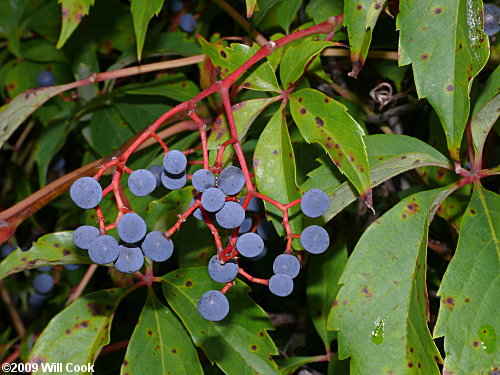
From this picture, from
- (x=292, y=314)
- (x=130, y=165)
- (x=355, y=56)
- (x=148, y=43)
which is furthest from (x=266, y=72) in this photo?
(x=292, y=314)

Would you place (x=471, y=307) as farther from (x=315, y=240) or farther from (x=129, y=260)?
(x=129, y=260)

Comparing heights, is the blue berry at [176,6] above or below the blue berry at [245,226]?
above

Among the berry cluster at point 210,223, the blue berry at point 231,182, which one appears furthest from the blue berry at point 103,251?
the blue berry at point 231,182

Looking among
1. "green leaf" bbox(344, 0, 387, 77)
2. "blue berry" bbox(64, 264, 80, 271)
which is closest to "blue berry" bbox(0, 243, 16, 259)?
"blue berry" bbox(64, 264, 80, 271)

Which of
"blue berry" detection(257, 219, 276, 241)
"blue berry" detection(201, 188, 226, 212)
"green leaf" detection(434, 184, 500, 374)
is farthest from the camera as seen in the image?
"blue berry" detection(257, 219, 276, 241)

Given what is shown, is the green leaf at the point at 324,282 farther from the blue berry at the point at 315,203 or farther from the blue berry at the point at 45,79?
the blue berry at the point at 45,79

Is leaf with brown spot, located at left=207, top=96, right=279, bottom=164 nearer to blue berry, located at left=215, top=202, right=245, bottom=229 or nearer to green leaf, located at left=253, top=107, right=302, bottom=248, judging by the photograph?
green leaf, located at left=253, top=107, right=302, bottom=248

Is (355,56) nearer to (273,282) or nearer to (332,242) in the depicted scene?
(273,282)
